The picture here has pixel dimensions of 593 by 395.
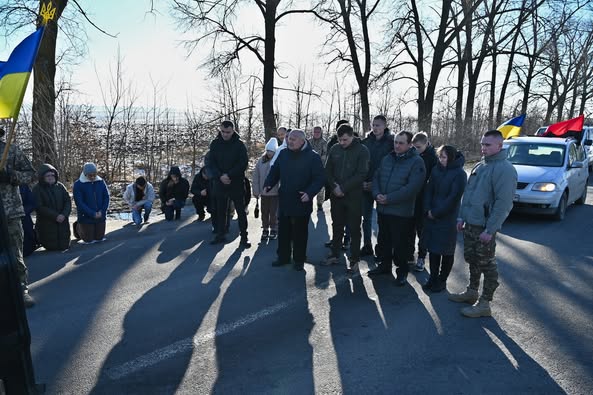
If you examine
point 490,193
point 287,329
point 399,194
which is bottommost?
point 287,329

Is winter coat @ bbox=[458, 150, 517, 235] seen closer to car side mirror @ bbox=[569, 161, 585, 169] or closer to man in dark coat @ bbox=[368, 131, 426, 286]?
man in dark coat @ bbox=[368, 131, 426, 286]

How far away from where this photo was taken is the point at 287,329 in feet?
14.9

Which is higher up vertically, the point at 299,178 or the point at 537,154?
the point at 537,154

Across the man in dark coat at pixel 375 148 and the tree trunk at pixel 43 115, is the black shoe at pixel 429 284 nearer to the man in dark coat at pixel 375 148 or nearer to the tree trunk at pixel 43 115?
the man in dark coat at pixel 375 148

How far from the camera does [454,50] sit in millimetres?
27516

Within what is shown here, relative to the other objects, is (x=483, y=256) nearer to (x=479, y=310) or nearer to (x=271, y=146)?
(x=479, y=310)

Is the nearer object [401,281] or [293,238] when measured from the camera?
[401,281]

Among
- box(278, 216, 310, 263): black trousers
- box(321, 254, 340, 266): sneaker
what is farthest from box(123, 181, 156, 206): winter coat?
box(321, 254, 340, 266): sneaker

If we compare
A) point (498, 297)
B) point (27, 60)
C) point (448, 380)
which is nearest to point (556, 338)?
point (498, 297)

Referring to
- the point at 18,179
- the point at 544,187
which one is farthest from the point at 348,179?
the point at 544,187

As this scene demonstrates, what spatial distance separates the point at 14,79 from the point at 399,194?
13.6ft

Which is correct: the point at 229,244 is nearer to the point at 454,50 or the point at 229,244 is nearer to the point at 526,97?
the point at 454,50

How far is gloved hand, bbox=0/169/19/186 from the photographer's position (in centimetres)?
453

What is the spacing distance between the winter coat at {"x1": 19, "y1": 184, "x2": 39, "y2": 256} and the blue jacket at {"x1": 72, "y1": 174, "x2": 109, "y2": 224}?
73 centimetres
